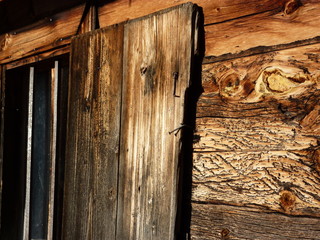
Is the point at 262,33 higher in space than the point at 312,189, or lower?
higher

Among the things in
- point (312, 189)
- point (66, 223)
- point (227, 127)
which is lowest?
point (66, 223)

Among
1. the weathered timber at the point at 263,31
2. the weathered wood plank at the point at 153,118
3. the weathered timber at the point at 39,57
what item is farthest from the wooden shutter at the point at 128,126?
the weathered timber at the point at 39,57

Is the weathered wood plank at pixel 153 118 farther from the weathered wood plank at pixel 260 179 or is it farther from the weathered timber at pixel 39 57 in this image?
the weathered timber at pixel 39 57

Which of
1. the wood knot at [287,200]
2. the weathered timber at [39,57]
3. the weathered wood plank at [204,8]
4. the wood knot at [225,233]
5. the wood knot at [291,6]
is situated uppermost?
the weathered wood plank at [204,8]

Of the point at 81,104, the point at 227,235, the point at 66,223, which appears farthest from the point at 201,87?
the point at 66,223

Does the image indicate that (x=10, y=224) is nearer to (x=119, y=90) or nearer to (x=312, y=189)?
(x=119, y=90)

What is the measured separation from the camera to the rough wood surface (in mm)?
1503

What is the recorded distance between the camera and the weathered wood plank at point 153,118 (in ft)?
5.97

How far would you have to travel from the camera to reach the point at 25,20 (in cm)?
298

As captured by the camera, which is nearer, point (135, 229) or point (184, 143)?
point (184, 143)

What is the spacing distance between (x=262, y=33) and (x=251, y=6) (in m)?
0.13

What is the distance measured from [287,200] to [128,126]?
→ 79 centimetres

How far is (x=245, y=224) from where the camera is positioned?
1655 mm

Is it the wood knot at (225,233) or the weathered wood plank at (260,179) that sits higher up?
the weathered wood plank at (260,179)
